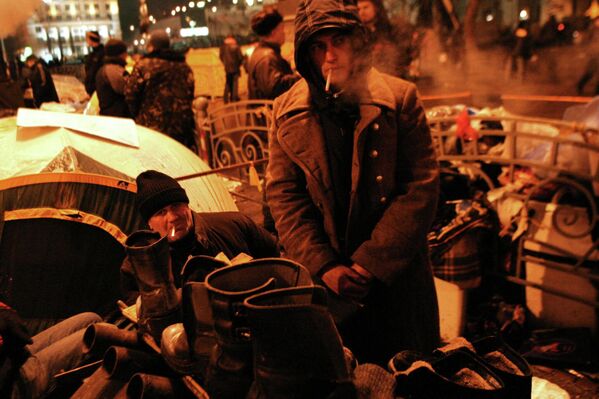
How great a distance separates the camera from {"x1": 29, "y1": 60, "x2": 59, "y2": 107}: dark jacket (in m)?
11.5

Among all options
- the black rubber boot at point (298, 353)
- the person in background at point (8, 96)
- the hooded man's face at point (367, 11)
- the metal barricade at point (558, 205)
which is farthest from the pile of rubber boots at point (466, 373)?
the person in background at point (8, 96)

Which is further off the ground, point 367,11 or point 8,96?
point 367,11

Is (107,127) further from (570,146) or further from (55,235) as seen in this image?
(570,146)

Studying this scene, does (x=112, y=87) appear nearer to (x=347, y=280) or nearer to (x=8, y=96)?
(x=347, y=280)

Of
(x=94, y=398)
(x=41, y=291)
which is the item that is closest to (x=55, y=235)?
(x=41, y=291)

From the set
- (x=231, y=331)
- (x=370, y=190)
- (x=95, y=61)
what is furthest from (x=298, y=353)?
(x=95, y=61)

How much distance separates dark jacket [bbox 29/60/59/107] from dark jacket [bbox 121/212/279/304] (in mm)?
9921

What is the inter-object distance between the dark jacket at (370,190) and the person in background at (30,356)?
138cm

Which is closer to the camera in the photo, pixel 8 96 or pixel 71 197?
pixel 71 197

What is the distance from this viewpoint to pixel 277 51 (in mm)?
5316

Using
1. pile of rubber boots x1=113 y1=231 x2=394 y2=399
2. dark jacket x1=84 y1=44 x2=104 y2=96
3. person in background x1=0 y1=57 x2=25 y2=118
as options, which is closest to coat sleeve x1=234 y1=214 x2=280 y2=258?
pile of rubber boots x1=113 y1=231 x2=394 y2=399

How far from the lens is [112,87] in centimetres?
693

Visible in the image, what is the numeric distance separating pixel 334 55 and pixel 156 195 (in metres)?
1.18

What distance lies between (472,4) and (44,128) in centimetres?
547
